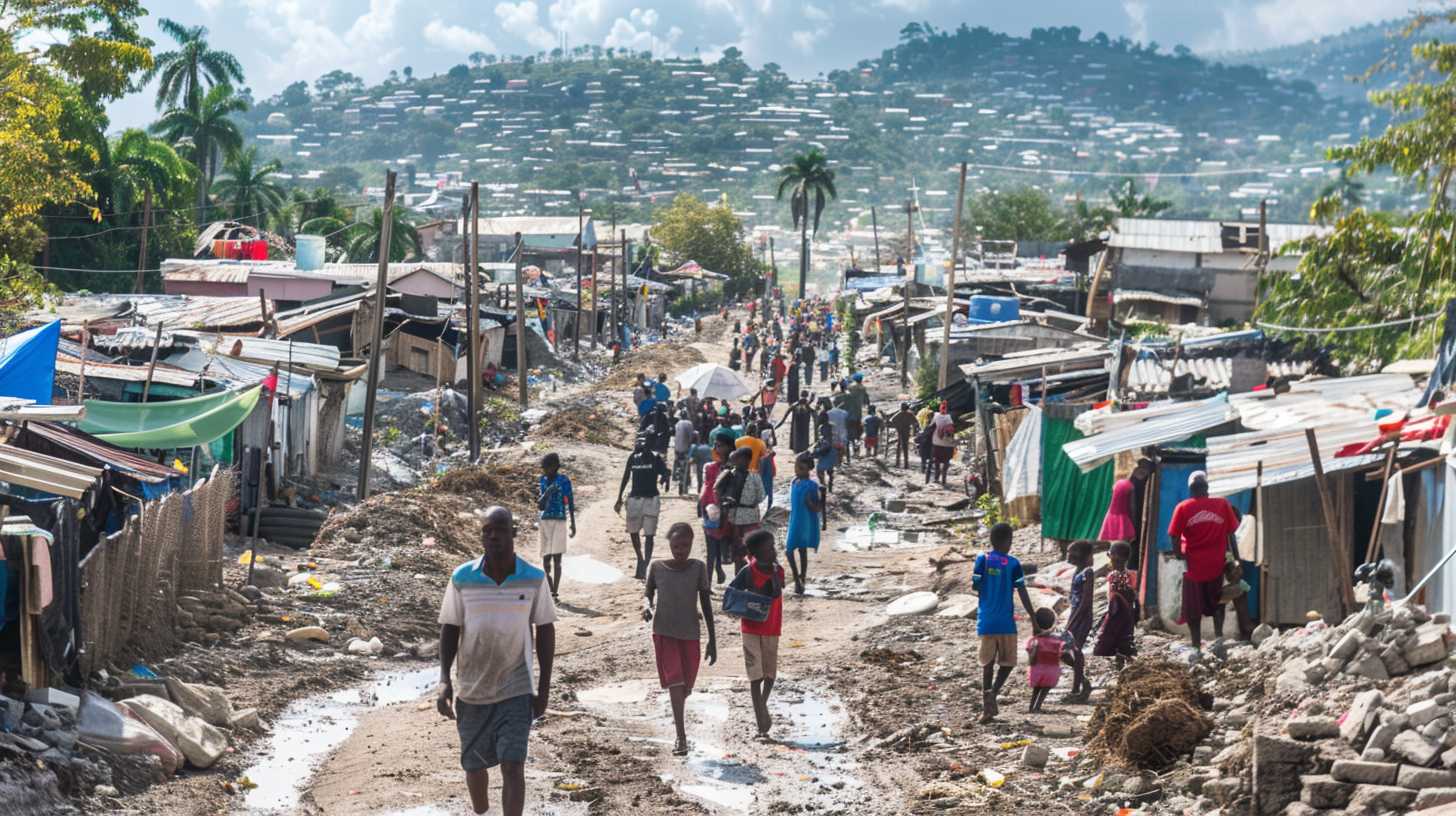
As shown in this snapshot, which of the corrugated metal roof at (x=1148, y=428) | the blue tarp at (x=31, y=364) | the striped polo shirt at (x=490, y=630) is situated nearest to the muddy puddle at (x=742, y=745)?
the striped polo shirt at (x=490, y=630)

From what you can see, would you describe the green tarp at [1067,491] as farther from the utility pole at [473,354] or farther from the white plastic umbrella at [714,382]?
the utility pole at [473,354]

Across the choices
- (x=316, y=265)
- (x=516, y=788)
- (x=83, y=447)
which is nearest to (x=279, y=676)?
(x=83, y=447)

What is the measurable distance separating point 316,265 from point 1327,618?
1373 inches

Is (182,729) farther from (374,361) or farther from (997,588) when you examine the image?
(374,361)

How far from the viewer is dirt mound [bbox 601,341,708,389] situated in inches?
1817

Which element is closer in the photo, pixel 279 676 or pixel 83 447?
pixel 279 676

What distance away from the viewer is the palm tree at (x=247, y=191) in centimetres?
6726

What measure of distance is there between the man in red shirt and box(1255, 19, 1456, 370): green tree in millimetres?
8435

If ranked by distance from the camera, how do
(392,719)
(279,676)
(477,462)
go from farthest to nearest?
(477,462) → (279,676) → (392,719)

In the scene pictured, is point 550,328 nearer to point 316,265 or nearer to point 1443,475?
point 316,265

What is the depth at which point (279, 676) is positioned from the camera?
37.7 ft

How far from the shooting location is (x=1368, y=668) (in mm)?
8094

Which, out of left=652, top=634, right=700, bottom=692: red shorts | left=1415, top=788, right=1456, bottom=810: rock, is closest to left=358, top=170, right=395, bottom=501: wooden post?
left=652, top=634, right=700, bottom=692: red shorts

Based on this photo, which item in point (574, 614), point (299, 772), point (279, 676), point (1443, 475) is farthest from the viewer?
point (574, 614)
